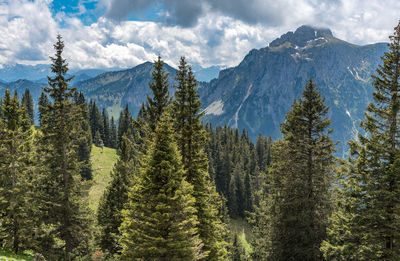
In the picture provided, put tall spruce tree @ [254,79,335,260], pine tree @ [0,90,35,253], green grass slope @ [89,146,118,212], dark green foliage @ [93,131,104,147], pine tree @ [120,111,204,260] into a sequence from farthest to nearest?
dark green foliage @ [93,131,104,147] < green grass slope @ [89,146,118,212] < tall spruce tree @ [254,79,335,260] < pine tree @ [0,90,35,253] < pine tree @ [120,111,204,260]

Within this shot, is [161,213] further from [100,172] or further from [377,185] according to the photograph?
[100,172]

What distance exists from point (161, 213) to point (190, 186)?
223cm

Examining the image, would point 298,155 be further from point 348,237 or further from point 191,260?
point 191,260

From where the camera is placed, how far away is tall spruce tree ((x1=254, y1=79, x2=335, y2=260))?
18.2 metres

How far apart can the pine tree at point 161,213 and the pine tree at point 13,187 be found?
8.62m

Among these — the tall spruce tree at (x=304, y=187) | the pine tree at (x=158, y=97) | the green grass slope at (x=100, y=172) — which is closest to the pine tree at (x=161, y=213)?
the pine tree at (x=158, y=97)

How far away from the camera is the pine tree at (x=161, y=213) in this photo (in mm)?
12734

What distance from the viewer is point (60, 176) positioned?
20.6 metres

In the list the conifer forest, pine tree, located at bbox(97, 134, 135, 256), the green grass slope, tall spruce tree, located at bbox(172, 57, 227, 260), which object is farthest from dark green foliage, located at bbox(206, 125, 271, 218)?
tall spruce tree, located at bbox(172, 57, 227, 260)

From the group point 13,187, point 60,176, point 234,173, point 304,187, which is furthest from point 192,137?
point 234,173

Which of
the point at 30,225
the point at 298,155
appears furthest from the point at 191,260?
the point at 30,225

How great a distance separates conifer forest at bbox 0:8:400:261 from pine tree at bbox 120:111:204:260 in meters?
0.06

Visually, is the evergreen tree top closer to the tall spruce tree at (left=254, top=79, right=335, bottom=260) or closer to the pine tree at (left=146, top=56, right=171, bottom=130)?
the pine tree at (left=146, top=56, right=171, bottom=130)

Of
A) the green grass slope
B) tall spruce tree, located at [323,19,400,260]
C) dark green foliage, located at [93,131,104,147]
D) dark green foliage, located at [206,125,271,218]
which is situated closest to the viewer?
tall spruce tree, located at [323,19,400,260]
